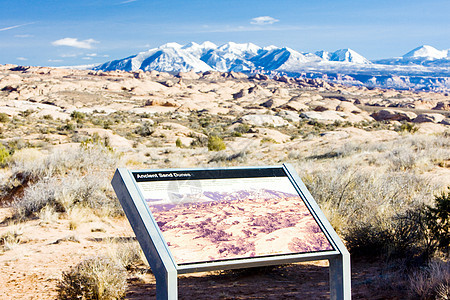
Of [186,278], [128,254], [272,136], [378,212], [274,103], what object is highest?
[378,212]

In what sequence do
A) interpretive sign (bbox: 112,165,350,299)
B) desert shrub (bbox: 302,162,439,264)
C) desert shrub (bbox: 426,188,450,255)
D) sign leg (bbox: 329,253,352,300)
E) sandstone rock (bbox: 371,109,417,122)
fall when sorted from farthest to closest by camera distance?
sandstone rock (bbox: 371,109,417,122), desert shrub (bbox: 302,162,439,264), desert shrub (bbox: 426,188,450,255), sign leg (bbox: 329,253,352,300), interpretive sign (bbox: 112,165,350,299)

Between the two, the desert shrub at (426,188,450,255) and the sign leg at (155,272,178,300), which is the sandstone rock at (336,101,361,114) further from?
the sign leg at (155,272,178,300)

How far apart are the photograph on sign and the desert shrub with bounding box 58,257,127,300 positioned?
1279 mm

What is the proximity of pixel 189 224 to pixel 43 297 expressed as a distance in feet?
6.38

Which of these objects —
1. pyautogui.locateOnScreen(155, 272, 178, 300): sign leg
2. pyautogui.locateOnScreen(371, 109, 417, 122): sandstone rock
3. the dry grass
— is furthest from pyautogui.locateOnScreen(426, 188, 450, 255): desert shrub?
pyautogui.locateOnScreen(371, 109, 417, 122): sandstone rock

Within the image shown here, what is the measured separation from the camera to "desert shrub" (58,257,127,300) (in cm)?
389

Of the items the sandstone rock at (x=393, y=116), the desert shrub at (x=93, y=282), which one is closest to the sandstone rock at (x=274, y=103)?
the sandstone rock at (x=393, y=116)

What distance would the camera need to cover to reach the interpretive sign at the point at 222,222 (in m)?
2.86

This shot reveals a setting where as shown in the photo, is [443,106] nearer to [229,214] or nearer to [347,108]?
[347,108]

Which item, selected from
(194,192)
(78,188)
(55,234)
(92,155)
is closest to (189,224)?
(194,192)

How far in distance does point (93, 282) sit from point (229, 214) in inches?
65.2

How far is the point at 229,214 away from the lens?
11.0 feet

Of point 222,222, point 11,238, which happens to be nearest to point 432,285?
Result: point 222,222

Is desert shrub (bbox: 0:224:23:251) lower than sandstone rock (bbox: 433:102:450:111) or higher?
higher
